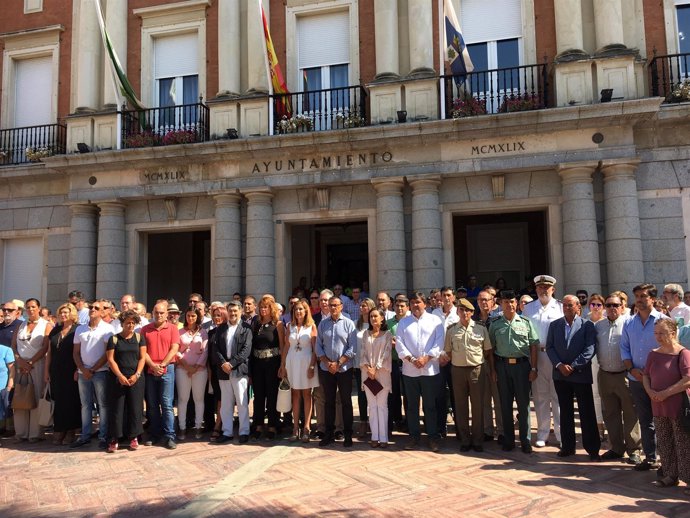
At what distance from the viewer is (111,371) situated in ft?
23.8

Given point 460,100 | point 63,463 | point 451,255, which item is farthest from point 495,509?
point 460,100

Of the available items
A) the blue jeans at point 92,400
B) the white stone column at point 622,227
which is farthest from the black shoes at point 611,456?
the blue jeans at point 92,400

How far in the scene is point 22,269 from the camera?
607 inches

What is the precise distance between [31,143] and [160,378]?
11.2m

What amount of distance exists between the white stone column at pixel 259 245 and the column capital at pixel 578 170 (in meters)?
6.34

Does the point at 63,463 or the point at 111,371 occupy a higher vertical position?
the point at 111,371

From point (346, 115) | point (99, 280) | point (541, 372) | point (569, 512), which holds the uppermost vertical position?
point (346, 115)

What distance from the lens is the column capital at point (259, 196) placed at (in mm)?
12977

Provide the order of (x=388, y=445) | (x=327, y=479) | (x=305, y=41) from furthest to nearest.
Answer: (x=305, y=41) < (x=388, y=445) < (x=327, y=479)

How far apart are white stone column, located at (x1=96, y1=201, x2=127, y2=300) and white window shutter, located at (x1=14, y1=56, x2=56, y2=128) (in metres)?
4.03

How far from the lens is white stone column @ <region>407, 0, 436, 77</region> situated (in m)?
12.6

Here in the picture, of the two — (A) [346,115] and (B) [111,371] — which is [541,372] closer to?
(B) [111,371]

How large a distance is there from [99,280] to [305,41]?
25.4ft

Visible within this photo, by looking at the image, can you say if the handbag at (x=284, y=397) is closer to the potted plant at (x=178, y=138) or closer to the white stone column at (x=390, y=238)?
the white stone column at (x=390, y=238)
